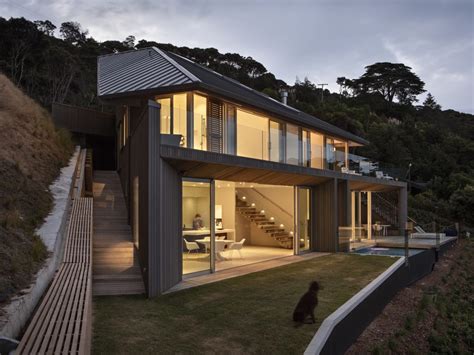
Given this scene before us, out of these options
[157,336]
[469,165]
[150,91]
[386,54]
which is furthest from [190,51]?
[157,336]

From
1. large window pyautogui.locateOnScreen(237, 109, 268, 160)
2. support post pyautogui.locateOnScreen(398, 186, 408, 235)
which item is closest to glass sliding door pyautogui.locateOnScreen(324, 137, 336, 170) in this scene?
large window pyautogui.locateOnScreen(237, 109, 268, 160)

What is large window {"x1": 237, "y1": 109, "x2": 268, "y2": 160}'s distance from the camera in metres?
11.5

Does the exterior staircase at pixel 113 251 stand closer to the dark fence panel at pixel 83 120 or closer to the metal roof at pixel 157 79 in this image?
the metal roof at pixel 157 79

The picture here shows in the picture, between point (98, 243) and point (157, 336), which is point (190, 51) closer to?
point (98, 243)

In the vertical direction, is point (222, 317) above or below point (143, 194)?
below

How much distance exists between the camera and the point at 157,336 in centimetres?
603

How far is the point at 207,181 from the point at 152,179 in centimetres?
247

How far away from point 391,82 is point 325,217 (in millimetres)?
56223

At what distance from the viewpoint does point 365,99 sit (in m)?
60.3

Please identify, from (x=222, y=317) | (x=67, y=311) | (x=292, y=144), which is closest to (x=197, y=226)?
(x=222, y=317)

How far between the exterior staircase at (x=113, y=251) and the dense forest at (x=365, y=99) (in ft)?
45.1

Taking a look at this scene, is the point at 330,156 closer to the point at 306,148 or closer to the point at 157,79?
the point at 306,148

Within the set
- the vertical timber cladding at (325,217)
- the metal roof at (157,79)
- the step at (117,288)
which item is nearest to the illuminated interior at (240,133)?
the metal roof at (157,79)

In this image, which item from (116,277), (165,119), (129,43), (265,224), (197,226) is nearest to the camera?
(116,277)
